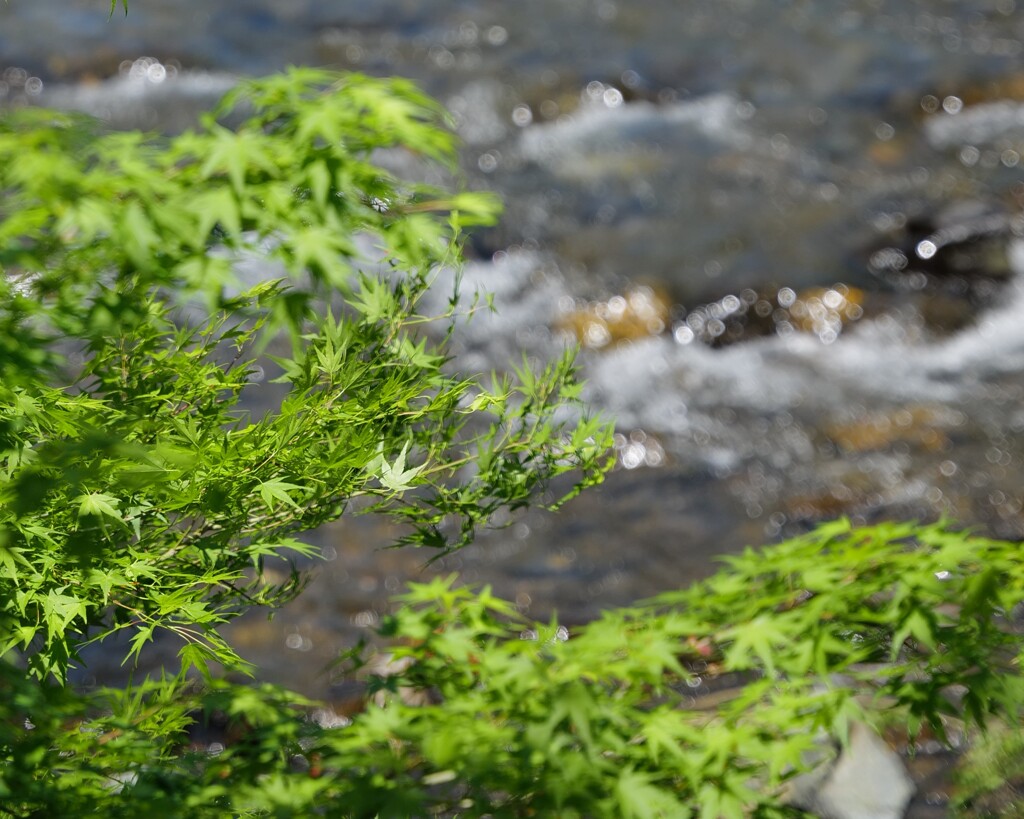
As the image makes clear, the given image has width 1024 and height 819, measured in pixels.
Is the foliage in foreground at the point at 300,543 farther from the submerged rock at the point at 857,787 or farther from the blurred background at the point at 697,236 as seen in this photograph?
the blurred background at the point at 697,236

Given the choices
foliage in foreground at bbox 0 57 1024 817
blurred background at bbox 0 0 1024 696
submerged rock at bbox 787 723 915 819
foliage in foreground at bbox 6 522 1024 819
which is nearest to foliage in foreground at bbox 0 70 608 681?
foliage in foreground at bbox 0 57 1024 817

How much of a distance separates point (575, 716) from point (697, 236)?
18.8 feet

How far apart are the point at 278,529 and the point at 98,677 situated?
2.85m

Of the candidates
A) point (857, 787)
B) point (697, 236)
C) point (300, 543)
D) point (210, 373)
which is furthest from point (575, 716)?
point (697, 236)

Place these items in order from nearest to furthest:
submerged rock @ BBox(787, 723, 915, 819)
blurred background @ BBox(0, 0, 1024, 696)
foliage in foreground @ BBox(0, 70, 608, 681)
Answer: foliage in foreground @ BBox(0, 70, 608, 681), submerged rock @ BBox(787, 723, 915, 819), blurred background @ BBox(0, 0, 1024, 696)

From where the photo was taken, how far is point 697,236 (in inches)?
284

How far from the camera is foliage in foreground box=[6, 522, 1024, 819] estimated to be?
1854 mm

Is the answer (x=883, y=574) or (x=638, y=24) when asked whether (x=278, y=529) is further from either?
(x=638, y=24)

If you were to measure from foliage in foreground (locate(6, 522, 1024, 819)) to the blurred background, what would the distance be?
2.45m

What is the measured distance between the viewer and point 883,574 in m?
2.30

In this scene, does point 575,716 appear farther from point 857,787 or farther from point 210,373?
point 857,787

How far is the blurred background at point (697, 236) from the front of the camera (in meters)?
5.43

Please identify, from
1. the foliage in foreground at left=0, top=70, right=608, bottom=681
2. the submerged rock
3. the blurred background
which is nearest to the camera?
the foliage in foreground at left=0, top=70, right=608, bottom=681

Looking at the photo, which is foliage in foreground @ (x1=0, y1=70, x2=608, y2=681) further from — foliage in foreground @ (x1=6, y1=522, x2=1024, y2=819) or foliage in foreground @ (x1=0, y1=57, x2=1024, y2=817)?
foliage in foreground @ (x1=6, y1=522, x2=1024, y2=819)
